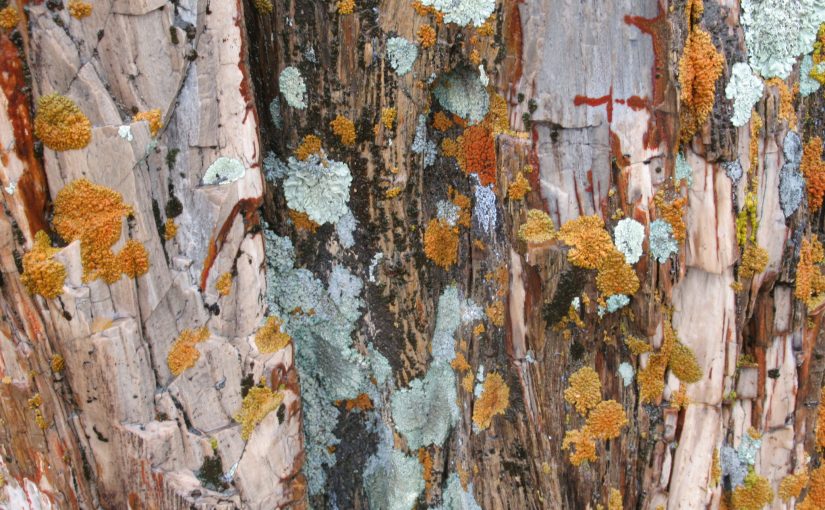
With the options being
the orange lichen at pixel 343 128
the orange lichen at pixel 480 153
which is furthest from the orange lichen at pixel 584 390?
the orange lichen at pixel 343 128

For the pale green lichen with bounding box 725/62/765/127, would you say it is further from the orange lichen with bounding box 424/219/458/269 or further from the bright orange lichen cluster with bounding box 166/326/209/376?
the bright orange lichen cluster with bounding box 166/326/209/376

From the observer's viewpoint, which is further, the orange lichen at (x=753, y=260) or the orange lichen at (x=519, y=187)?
the orange lichen at (x=753, y=260)

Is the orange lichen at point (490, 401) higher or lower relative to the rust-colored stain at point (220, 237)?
lower

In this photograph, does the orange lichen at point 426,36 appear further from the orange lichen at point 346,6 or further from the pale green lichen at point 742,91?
the pale green lichen at point 742,91

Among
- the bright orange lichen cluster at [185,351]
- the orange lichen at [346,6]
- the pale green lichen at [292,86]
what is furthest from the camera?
the pale green lichen at [292,86]

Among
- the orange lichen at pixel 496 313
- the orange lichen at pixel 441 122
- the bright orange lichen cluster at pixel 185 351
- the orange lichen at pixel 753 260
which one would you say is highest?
the orange lichen at pixel 441 122

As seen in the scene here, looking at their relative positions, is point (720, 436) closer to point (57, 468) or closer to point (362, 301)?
point (362, 301)
